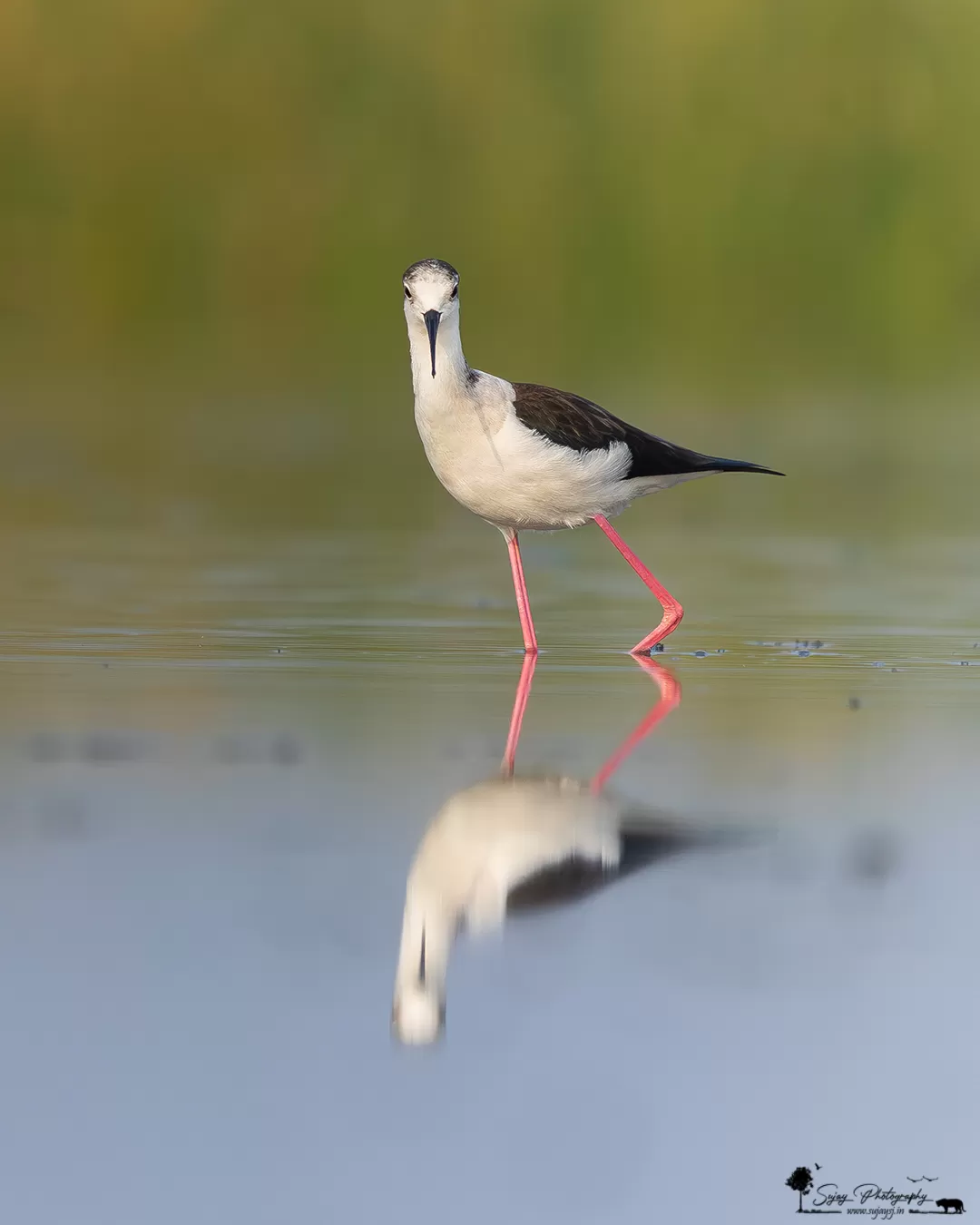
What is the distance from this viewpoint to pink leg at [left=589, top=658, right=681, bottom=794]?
5.90m

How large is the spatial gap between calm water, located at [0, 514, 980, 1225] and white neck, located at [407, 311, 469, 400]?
0.88 meters

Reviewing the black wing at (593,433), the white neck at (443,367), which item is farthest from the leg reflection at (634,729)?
the white neck at (443,367)

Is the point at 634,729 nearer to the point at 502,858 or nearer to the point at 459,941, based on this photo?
the point at 502,858

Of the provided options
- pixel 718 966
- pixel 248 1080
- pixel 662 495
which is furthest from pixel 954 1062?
pixel 662 495

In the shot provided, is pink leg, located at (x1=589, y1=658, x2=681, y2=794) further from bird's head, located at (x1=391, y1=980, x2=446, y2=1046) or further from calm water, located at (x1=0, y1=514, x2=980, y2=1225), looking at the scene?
bird's head, located at (x1=391, y1=980, x2=446, y2=1046)

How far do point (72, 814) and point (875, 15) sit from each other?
53.8m

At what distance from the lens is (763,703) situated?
6.95m

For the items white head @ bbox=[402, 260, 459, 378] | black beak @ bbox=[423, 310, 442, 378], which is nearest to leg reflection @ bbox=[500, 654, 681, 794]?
black beak @ bbox=[423, 310, 442, 378]

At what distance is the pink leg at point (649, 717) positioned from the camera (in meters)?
5.90

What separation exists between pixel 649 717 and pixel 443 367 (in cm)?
197

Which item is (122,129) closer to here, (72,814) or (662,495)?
(662,495)

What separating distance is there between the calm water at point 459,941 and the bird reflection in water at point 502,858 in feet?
0.18

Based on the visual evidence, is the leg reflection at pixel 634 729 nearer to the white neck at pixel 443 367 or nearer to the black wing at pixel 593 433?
the black wing at pixel 593 433

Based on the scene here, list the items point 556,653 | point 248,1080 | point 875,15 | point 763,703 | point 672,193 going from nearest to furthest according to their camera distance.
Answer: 1. point 248,1080
2. point 763,703
3. point 556,653
4. point 672,193
5. point 875,15
